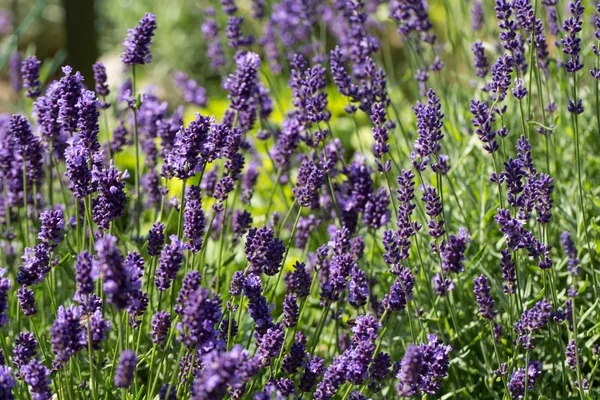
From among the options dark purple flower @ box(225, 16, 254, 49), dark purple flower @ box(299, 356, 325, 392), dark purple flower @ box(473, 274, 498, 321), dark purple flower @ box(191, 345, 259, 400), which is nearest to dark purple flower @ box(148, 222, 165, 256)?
dark purple flower @ box(299, 356, 325, 392)

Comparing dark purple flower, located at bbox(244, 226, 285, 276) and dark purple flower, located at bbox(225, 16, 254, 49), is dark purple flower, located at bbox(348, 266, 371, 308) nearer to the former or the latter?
dark purple flower, located at bbox(244, 226, 285, 276)

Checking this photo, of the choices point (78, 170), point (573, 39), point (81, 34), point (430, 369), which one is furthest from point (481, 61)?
point (81, 34)

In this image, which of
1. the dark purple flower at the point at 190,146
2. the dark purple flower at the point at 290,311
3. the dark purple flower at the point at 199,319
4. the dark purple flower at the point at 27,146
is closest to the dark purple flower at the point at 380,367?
the dark purple flower at the point at 290,311

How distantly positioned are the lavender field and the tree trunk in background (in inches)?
65.4

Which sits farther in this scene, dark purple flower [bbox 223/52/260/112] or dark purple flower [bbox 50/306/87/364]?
dark purple flower [bbox 223/52/260/112]

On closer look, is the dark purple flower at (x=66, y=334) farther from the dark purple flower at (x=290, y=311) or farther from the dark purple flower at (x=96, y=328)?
the dark purple flower at (x=290, y=311)

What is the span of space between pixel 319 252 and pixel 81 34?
14.2ft

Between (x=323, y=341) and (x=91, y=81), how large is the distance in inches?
147

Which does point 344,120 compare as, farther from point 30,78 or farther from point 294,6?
point 30,78

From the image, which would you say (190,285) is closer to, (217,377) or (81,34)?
(217,377)

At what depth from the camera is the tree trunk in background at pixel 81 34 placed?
19.7ft

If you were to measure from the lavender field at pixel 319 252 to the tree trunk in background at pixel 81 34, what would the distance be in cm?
166

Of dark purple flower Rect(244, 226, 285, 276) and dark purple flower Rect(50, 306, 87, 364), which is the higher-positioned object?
dark purple flower Rect(244, 226, 285, 276)

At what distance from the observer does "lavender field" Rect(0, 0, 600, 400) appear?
6.70ft
